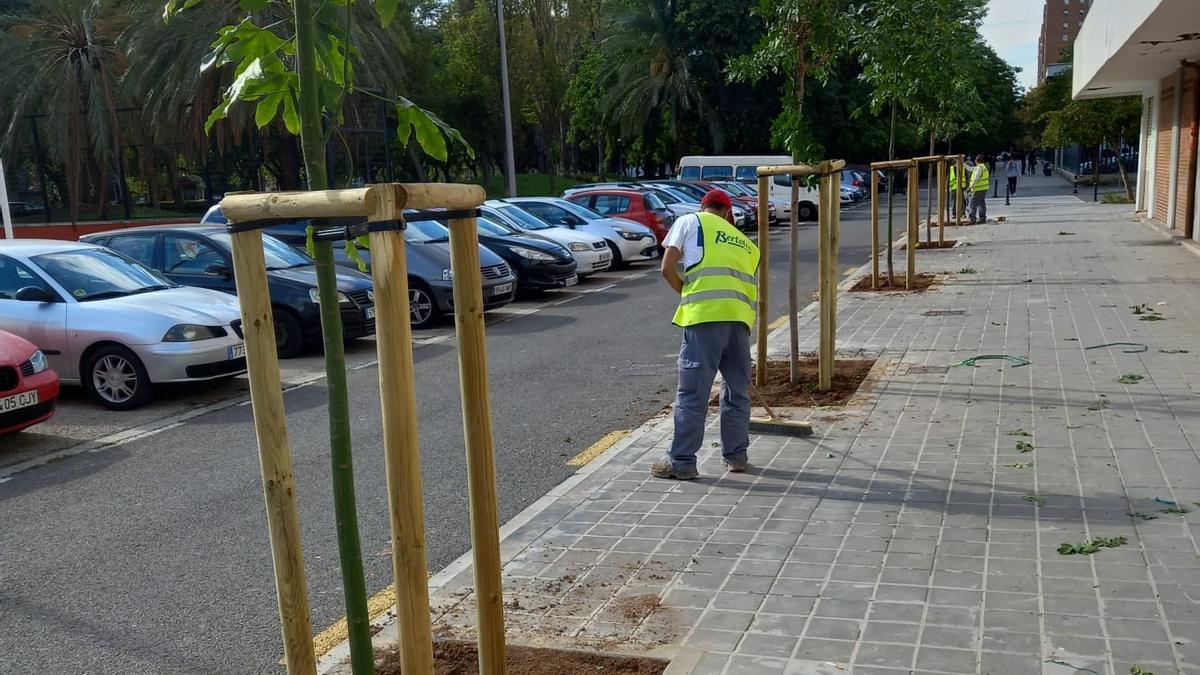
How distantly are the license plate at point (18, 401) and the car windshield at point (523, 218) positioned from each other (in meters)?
11.7

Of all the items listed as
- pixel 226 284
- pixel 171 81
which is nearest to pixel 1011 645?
pixel 226 284

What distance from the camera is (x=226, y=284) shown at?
41.3ft

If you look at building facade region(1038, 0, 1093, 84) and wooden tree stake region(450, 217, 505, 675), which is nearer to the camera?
wooden tree stake region(450, 217, 505, 675)

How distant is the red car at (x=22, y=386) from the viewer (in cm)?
823

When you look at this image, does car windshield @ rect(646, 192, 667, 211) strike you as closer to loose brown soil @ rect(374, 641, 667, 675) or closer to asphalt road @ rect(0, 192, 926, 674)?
asphalt road @ rect(0, 192, 926, 674)

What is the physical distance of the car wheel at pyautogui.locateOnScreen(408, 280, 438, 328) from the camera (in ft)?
47.1

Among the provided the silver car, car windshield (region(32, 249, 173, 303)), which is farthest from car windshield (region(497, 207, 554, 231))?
the silver car

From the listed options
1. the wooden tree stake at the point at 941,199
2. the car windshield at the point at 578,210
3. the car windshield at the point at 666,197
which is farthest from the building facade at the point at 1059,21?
the car windshield at the point at 578,210

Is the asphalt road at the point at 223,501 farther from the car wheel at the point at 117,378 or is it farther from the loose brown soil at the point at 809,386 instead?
the loose brown soil at the point at 809,386

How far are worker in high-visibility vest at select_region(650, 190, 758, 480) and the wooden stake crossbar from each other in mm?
3422

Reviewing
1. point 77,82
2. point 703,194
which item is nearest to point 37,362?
point 77,82

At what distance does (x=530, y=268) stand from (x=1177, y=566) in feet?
41.7

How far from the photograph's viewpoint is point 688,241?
6633 millimetres

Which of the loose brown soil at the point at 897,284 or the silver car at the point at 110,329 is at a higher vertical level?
the silver car at the point at 110,329
